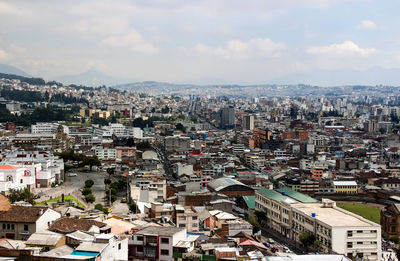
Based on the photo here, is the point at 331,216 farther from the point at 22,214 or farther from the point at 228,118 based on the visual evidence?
the point at 228,118

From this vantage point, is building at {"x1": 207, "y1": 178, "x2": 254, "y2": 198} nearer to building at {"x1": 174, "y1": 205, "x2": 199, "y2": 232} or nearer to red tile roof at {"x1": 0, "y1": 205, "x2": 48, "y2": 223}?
building at {"x1": 174, "y1": 205, "x2": 199, "y2": 232}

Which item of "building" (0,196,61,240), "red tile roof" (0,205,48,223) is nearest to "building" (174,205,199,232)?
"building" (0,196,61,240)

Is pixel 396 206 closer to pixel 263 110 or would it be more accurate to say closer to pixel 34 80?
pixel 263 110

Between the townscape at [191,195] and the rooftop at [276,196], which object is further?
the rooftop at [276,196]

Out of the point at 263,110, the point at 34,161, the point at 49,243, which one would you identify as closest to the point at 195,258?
the point at 49,243

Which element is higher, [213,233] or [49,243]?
[49,243]

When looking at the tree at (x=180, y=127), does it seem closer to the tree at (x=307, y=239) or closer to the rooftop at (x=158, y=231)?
the tree at (x=307, y=239)

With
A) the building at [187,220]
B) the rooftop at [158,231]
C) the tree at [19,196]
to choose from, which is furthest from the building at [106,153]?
the rooftop at [158,231]
